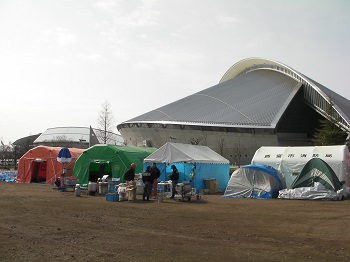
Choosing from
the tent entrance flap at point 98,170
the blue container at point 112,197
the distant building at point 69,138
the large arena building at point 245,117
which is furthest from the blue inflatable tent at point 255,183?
the distant building at point 69,138

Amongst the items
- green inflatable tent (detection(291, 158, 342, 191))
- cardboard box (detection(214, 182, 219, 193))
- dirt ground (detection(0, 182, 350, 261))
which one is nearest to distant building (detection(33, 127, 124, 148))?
cardboard box (detection(214, 182, 219, 193))

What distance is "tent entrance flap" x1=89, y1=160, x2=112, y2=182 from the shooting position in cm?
2723

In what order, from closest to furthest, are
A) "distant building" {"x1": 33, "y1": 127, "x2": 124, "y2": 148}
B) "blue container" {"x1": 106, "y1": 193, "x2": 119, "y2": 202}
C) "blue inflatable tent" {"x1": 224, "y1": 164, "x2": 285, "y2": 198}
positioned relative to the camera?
1. "blue container" {"x1": 106, "y1": 193, "x2": 119, "y2": 202}
2. "blue inflatable tent" {"x1": 224, "y1": 164, "x2": 285, "y2": 198}
3. "distant building" {"x1": 33, "y1": 127, "x2": 124, "y2": 148}

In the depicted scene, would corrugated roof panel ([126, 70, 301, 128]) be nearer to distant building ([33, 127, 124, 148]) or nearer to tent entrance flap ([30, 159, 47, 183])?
tent entrance flap ([30, 159, 47, 183])

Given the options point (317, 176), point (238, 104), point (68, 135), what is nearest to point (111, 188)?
point (317, 176)

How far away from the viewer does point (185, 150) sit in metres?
24.3

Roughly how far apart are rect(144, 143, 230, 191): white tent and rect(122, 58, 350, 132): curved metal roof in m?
17.9

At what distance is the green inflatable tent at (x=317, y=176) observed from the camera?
814 inches

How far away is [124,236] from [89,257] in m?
2.13

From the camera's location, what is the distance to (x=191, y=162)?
23.3 meters

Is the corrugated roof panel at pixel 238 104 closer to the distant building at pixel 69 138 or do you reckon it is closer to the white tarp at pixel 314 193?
the white tarp at pixel 314 193

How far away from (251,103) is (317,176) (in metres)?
29.0

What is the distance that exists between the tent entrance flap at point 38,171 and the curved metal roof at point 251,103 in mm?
18803

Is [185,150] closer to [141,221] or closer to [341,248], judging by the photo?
[141,221]
